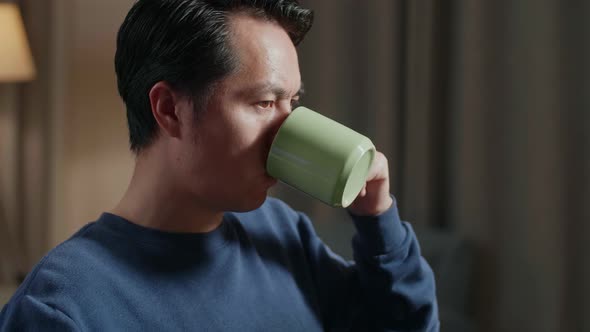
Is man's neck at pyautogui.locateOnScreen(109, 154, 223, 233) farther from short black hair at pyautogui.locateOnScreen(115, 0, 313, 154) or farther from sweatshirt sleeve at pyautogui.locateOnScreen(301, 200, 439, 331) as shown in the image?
sweatshirt sleeve at pyautogui.locateOnScreen(301, 200, 439, 331)

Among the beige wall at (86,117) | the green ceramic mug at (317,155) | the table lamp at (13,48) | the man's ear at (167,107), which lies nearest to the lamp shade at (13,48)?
the table lamp at (13,48)

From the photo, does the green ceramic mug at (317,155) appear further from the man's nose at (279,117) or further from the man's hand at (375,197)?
the man's hand at (375,197)

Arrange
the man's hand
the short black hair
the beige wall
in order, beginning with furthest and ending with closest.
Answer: the beige wall
the man's hand
the short black hair

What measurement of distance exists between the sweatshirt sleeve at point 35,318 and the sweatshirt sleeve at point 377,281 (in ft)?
1.58

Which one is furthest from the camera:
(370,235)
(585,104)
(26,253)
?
(26,253)

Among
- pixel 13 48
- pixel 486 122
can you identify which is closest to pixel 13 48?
pixel 13 48

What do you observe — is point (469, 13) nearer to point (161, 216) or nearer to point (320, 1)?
point (320, 1)

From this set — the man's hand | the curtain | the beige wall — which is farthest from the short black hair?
the beige wall

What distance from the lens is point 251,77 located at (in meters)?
0.93

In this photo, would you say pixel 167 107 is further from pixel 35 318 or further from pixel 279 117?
pixel 35 318

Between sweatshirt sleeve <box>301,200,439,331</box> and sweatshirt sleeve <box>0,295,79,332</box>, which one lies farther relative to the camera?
sweatshirt sleeve <box>301,200,439,331</box>

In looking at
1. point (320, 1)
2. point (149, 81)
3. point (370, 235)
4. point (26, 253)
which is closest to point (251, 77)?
point (149, 81)

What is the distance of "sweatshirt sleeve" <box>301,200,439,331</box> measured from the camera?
1.13m

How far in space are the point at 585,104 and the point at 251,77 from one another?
1.52 m
